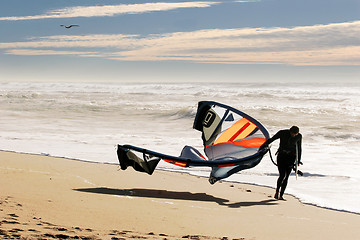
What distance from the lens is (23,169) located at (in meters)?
9.59

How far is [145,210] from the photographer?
254 inches

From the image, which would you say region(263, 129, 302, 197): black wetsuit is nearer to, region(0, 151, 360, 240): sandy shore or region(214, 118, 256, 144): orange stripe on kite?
region(0, 151, 360, 240): sandy shore

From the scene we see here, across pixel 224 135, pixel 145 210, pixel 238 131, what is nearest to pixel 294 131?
pixel 238 131

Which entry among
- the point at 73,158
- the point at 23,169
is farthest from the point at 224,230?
the point at 73,158

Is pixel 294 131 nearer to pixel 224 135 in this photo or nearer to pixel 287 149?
pixel 287 149

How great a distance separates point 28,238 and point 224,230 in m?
2.54

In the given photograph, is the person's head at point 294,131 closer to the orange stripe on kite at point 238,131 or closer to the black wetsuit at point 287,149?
the black wetsuit at point 287,149

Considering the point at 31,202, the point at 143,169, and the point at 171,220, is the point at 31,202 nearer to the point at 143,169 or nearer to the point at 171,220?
the point at 171,220

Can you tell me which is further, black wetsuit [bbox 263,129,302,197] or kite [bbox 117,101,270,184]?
kite [bbox 117,101,270,184]

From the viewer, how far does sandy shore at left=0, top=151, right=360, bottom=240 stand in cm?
507

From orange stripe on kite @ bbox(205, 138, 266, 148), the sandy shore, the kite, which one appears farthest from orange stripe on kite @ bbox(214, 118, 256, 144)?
the sandy shore

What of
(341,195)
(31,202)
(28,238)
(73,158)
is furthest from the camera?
(73,158)

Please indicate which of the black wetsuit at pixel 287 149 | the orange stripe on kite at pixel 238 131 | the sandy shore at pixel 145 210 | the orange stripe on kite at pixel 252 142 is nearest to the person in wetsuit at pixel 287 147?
the black wetsuit at pixel 287 149

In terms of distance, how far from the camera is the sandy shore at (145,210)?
507cm
